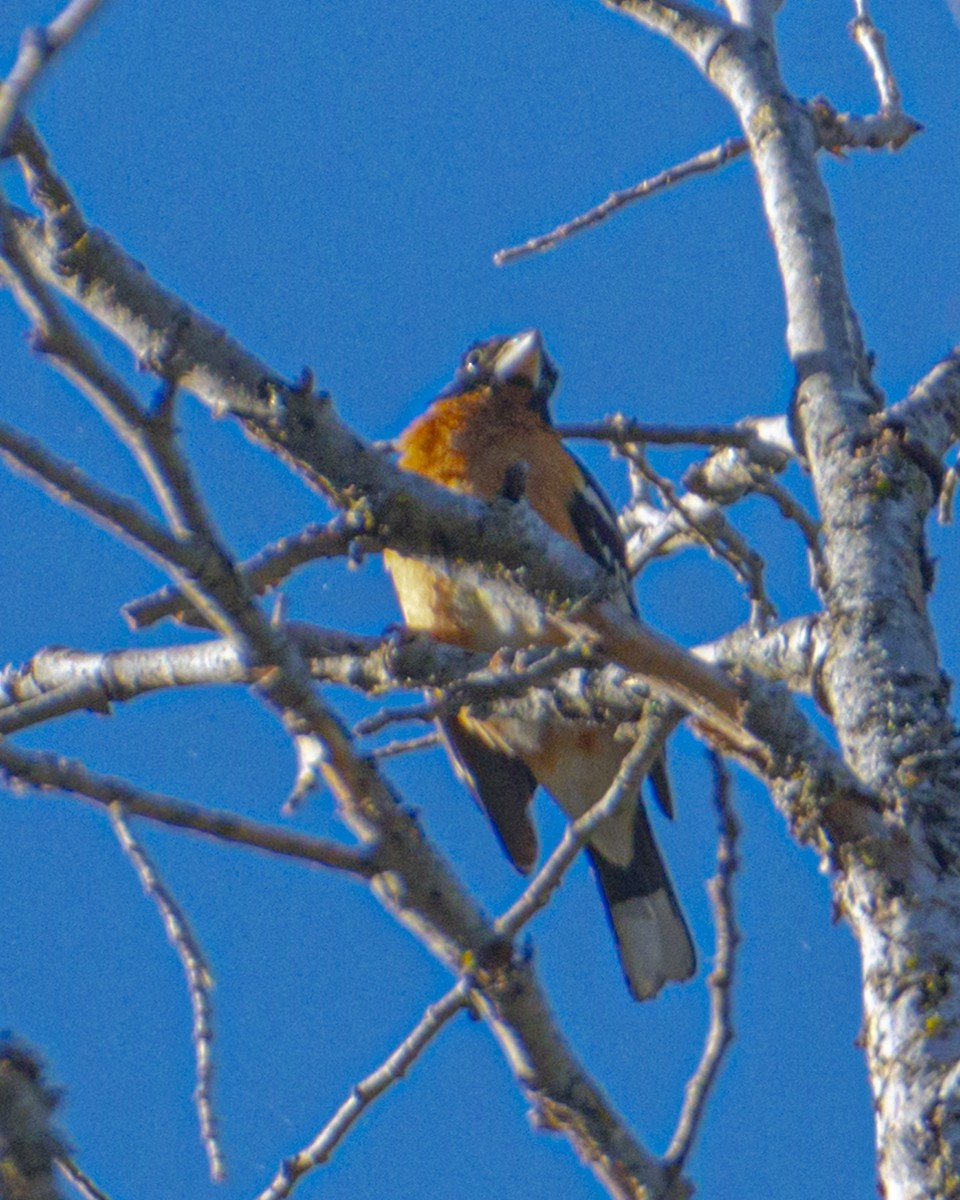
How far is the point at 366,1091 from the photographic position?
93.1 inches

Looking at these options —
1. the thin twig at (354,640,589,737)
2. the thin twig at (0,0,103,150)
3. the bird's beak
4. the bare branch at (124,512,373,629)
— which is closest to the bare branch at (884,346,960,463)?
the thin twig at (354,640,589,737)

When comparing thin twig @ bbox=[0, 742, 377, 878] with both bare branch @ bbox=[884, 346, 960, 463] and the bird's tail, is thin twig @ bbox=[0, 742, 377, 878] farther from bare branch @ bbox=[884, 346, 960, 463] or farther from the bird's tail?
the bird's tail

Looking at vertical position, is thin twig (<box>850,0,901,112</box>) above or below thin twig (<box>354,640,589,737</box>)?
above

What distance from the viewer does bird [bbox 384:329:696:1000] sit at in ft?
18.5

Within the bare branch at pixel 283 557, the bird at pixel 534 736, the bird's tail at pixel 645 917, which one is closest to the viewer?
the bare branch at pixel 283 557

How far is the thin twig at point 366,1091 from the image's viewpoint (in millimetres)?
2312

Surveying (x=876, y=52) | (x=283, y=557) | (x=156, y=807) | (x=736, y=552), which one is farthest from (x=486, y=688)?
Answer: (x=876, y=52)

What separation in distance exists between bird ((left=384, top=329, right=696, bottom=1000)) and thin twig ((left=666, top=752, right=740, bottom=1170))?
8.99 feet

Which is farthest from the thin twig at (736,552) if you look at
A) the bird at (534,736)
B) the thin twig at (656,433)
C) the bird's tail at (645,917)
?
the bird's tail at (645,917)

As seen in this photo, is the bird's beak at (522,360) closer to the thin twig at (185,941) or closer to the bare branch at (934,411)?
the bare branch at (934,411)

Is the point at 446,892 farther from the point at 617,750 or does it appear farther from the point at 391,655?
the point at 617,750

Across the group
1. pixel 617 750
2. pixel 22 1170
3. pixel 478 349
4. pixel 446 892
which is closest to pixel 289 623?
pixel 446 892

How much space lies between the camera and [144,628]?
2.99 meters

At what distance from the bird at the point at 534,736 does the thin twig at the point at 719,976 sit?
2.74 metres
